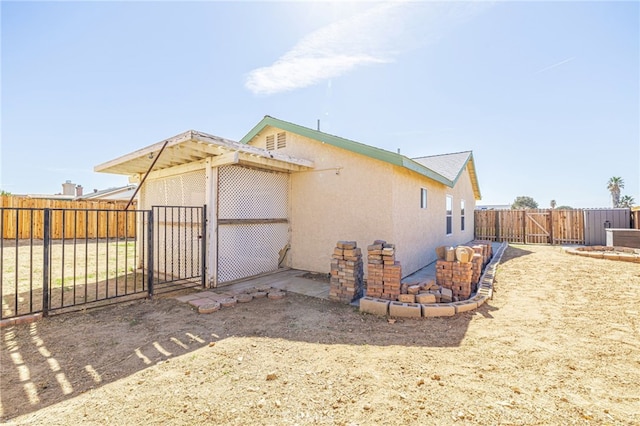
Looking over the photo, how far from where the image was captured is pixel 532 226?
51.7 ft

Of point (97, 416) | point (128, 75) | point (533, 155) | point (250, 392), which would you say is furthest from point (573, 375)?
point (533, 155)

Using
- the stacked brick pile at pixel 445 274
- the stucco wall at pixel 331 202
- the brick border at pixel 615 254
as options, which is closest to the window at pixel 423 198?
the stucco wall at pixel 331 202

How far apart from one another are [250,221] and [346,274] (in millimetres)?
2968

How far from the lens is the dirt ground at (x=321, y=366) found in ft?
6.99

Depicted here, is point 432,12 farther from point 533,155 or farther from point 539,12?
point 533,155

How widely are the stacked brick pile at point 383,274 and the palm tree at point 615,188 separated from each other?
5180 cm

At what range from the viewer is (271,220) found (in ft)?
24.4

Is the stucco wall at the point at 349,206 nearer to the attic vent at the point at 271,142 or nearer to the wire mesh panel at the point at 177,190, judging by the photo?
the attic vent at the point at 271,142

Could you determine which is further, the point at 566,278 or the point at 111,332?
the point at 566,278

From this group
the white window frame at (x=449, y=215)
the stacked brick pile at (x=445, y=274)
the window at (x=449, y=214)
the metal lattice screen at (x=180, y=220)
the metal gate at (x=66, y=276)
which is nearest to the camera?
Result: the metal gate at (x=66, y=276)

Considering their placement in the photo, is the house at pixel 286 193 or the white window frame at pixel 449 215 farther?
the white window frame at pixel 449 215

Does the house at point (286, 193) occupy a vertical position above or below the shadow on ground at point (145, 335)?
above

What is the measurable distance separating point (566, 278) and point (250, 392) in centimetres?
833

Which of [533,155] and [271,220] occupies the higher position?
[533,155]
